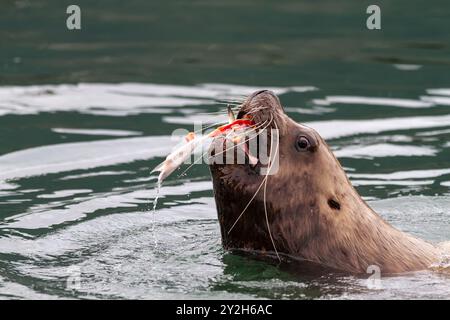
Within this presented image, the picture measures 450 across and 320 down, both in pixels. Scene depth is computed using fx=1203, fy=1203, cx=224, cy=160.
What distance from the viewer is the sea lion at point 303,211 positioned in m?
6.86

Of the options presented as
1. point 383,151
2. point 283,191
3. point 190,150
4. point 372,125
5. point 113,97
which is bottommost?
point 383,151

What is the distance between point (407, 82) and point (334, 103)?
49.4 inches

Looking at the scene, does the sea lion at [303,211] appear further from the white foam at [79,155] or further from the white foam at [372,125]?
the white foam at [372,125]

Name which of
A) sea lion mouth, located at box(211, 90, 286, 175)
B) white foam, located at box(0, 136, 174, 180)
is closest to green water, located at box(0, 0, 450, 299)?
white foam, located at box(0, 136, 174, 180)

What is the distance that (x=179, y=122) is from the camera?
1132cm

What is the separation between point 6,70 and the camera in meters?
13.3

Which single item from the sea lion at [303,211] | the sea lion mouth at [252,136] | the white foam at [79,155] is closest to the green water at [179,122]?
the white foam at [79,155]

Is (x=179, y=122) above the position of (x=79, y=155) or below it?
above

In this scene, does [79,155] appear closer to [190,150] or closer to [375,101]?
[375,101]

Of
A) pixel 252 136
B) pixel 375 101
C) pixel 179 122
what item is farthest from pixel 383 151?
pixel 252 136

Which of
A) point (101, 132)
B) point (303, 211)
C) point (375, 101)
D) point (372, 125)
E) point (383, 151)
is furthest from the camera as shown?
point (375, 101)

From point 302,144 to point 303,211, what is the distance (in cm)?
39
